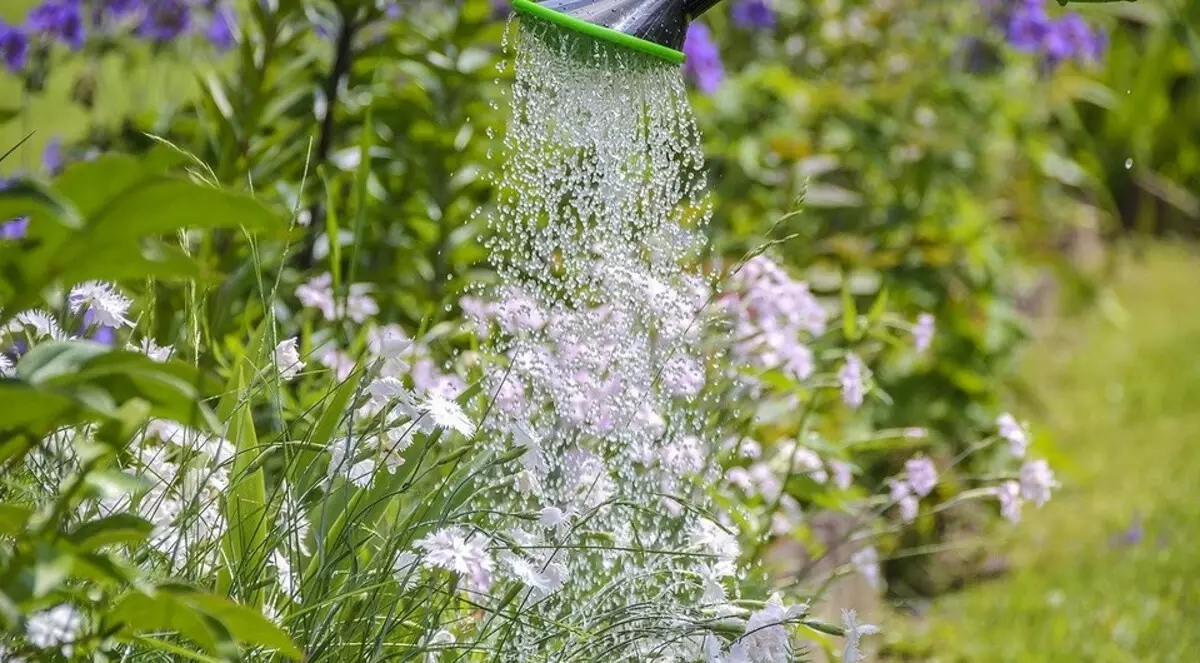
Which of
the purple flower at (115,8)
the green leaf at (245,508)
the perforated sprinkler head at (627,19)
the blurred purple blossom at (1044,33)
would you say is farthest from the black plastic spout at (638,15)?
the blurred purple blossom at (1044,33)

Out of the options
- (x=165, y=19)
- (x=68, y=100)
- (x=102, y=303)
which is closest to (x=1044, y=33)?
(x=165, y=19)

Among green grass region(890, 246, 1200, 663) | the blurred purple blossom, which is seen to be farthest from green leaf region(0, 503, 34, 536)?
the blurred purple blossom

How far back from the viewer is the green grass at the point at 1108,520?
10.2 feet

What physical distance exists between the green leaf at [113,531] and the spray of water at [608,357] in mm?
753

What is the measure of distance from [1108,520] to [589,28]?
2610mm

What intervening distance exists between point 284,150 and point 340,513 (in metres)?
1.10

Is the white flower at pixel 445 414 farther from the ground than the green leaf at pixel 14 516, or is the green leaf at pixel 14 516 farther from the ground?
the green leaf at pixel 14 516

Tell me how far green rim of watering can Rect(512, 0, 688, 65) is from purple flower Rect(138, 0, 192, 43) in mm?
1566

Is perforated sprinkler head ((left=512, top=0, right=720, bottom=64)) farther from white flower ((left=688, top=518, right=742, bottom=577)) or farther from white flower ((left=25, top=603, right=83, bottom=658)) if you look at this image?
white flower ((left=25, top=603, right=83, bottom=658))

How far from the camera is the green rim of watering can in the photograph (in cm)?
189

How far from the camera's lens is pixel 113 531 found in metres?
1.16

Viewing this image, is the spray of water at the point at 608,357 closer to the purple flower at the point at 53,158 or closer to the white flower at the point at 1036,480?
the white flower at the point at 1036,480

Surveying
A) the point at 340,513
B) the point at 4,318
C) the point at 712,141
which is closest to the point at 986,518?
the point at 712,141

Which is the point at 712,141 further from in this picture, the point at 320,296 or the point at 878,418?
the point at 320,296
